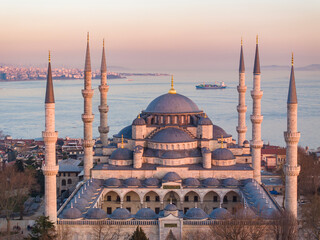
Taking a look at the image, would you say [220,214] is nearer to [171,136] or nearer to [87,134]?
[171,136]

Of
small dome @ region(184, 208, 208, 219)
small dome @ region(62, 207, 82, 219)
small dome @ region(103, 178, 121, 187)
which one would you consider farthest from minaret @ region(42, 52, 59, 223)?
small dome @ region(103, 178, 121, 187)

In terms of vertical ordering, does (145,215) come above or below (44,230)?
above

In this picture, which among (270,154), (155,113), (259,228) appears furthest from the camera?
(270,154)

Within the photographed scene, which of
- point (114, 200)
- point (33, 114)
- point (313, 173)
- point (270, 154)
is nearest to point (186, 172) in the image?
point (114, 200)

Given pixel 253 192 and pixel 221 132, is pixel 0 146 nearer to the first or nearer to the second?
pixel 221 132

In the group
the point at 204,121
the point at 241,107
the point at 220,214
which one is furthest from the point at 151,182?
the point at 241,107
